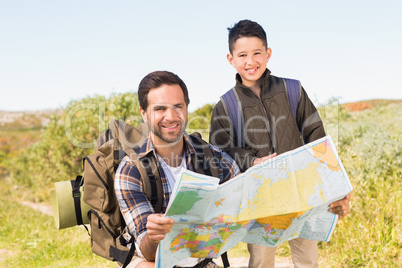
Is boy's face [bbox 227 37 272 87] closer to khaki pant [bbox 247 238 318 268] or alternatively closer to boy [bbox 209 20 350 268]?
boy [bbox 209 20 350 268]

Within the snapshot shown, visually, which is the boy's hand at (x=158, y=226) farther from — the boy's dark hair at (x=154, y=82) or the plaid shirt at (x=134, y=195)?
the boy's dark hair at (x=154, y=82)

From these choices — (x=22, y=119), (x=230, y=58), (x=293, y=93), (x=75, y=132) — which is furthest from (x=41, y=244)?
(x=22, y=119)

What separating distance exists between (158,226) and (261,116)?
1.43 m

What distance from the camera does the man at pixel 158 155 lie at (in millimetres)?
2098

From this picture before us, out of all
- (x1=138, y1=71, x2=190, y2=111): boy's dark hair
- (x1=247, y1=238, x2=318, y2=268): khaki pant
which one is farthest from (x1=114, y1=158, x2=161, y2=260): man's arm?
(x1=247, y1=238, x2=318, y2=268): khaki pant

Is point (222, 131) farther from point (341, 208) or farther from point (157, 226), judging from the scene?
point (157, 226)

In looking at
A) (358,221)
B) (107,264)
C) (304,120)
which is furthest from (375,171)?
(107,264)

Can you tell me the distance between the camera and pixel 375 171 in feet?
18.1

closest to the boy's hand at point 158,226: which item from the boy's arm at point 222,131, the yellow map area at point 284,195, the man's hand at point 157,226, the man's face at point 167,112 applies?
the man's hand at point 157,226

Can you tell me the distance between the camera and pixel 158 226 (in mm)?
1761

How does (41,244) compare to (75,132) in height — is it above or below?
below

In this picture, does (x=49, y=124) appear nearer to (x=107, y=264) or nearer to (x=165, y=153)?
(x=107, y=264)

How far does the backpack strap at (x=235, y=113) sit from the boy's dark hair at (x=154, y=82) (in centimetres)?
68

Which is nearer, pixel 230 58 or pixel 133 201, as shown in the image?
pixel 133 201
